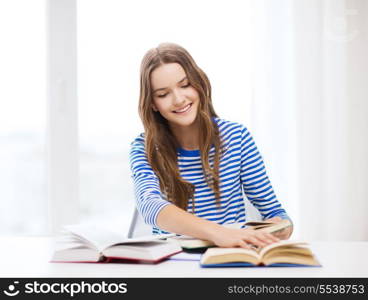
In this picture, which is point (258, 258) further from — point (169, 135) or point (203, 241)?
point (169, 135)

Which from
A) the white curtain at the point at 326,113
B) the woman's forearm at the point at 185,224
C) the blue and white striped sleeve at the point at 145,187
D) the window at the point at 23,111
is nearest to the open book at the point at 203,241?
the woman's forearm at the point at 185,224

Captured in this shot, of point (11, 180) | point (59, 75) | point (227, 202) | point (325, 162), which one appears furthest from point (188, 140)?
point (11, 180)

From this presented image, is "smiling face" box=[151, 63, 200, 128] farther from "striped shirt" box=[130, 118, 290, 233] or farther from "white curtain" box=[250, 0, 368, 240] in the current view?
"white curtain" box=[250, 0, 368, 240]

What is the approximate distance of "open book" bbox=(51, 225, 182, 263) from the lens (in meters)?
1.05

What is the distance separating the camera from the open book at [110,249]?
3.45 ft

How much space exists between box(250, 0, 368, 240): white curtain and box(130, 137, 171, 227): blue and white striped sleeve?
1144mm

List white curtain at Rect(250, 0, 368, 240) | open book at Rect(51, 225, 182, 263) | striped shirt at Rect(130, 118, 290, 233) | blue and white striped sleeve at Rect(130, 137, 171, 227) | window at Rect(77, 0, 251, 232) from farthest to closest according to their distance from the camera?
window at Rect(77, 0, 251, 232)
white curtain at Rect(250, 0, 368, 240)
striped shirt at Rect(130, 118, 290, 233)
blue and white striped sleeve at Rect(130, 137, 171, 227)
open book at Rect(51, 225, 182, 263)

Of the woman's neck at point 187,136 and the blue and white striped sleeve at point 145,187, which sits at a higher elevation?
the woman's neck at point 187,136

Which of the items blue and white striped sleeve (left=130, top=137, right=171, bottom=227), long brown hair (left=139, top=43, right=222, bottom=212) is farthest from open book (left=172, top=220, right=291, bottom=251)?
long brown hair (left=139, top=43, right=222, bottom=212)

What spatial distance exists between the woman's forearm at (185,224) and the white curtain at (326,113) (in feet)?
4.49

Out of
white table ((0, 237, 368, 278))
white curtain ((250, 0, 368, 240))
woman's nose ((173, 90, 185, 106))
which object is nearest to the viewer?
white table ((0, 237, 368, 278))

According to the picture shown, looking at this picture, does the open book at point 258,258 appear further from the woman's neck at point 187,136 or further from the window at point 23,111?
the window at point 23,111

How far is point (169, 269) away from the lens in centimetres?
99

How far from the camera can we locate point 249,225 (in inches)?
51.3
